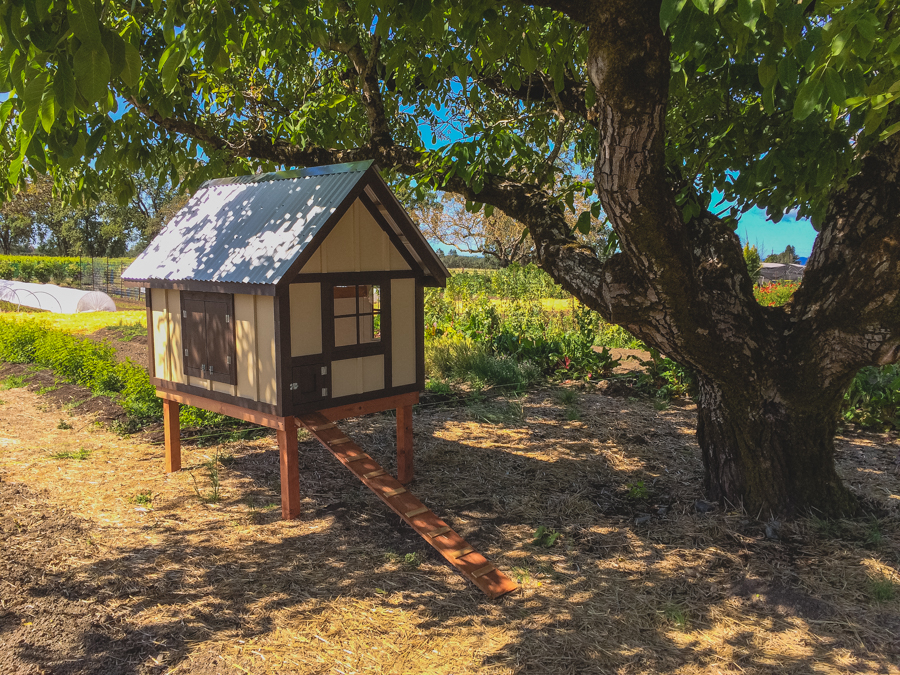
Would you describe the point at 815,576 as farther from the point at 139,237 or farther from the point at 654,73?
the point at 139,237

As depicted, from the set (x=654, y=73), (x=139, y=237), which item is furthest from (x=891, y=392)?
(x=139, y=237)

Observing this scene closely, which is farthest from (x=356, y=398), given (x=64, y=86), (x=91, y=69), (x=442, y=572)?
(x=91, y=69)

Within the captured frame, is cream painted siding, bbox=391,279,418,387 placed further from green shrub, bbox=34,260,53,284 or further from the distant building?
green shrub, bbox=34,260,53,284

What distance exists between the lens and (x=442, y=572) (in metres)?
4.58

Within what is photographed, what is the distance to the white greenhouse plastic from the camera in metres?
21.0

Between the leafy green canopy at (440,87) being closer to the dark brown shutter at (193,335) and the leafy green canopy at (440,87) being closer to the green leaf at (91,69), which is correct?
the green leaf at (91,69)

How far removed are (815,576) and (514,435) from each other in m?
3.75

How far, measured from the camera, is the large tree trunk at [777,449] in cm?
483

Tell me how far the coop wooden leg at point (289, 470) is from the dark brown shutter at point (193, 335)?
44.6 inches

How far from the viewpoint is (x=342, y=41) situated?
Answer: 19.7ft

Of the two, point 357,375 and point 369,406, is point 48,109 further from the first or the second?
point 369,406

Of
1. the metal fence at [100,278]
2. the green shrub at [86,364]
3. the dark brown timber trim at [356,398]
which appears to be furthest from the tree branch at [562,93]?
the metal fence at [100,278]

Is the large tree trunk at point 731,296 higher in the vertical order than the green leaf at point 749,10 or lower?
lower

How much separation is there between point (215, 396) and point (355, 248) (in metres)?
Answer: 1.77
